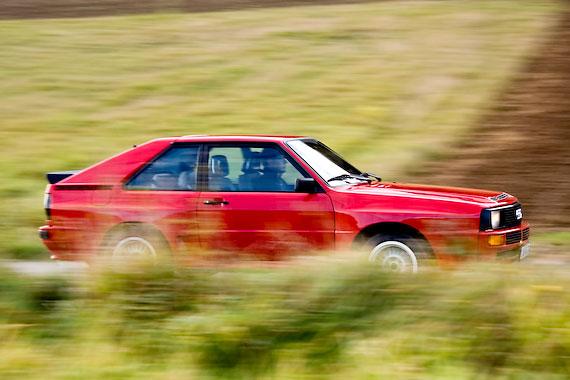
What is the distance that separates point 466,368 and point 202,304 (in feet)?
5.33

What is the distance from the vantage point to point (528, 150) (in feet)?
51.1

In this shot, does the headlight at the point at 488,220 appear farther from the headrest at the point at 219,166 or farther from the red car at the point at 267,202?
the headrest at the point at 219,166

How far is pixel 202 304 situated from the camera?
608cm

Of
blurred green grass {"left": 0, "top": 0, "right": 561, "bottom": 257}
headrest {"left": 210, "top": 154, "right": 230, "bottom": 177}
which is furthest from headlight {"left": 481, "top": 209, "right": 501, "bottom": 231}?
blurred green grass {"left": 0, "top": 0, "right": 561, "bottom": 257}

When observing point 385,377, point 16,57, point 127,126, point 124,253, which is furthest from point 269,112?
point 385,377

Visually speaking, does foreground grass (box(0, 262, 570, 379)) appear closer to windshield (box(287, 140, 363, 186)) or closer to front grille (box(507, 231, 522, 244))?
front grille (box(507, 231, 522, 244))

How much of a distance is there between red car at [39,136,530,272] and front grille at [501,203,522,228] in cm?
1

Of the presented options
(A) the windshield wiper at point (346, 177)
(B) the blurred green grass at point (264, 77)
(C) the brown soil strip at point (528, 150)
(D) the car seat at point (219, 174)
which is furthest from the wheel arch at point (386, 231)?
(B) the blurred green grass at point (264, 77)

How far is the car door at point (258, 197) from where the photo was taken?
9.05m

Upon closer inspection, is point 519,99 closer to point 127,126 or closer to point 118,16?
point 127,126

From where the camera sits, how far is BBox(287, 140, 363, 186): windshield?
9648 mm

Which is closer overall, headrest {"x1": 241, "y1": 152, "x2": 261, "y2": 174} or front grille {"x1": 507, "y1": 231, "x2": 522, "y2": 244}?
front grille {"x1": 507, "y1": 231, "x2": 522, "y2": 244}

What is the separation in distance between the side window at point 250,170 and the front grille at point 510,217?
1895mm

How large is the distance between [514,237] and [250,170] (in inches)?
101
